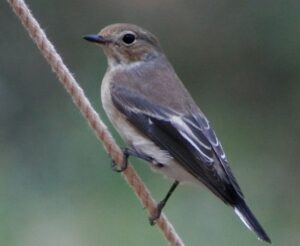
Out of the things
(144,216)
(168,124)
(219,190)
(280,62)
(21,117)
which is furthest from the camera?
(280,62)

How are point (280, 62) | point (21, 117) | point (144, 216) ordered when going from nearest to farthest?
point (144, 216), point (21, 117), point (280, 62)

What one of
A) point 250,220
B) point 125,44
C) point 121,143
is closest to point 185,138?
point 250,220

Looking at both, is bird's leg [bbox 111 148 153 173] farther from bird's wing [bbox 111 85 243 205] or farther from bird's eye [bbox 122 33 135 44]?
bird's eye [bbox 122 33 135 44]

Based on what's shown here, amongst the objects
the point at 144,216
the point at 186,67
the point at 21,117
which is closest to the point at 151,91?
the point at 144,216

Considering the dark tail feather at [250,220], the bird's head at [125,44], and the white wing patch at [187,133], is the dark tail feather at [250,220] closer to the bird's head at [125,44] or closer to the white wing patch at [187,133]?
the white wing patch at [187,133]

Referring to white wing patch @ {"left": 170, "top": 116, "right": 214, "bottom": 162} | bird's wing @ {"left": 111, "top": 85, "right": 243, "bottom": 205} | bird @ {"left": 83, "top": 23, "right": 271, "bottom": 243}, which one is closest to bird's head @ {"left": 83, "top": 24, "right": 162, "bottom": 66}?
bird @ {"left": 83, "top": 23, "right": 271, "bottom": 243}

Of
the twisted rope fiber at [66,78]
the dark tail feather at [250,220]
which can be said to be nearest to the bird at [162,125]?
the dark tail feather at [250,220]

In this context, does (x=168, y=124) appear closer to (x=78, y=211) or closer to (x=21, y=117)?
(x=78, y=211)
